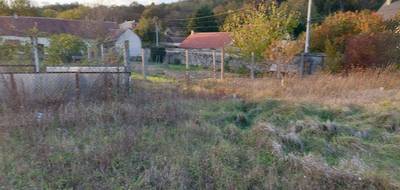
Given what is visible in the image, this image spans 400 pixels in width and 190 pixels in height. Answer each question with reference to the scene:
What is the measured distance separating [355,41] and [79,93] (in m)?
10.7

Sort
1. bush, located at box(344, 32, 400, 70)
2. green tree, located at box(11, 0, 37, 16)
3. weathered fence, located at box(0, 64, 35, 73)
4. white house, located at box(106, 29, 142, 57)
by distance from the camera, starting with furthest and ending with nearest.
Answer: green tree, located at box(11, 0, 37, 16), white house, located at box(106, 29, 142, 57), bush, located at box(344, 32, 400, 70), weathered fence, located at box(0, 64, 35, 73)

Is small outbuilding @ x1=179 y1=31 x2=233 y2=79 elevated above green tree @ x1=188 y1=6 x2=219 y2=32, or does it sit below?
below

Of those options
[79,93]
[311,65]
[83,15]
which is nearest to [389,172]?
[79,93]

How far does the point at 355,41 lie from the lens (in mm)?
11266

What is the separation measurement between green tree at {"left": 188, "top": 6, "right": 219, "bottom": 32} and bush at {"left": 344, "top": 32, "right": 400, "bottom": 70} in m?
35.5

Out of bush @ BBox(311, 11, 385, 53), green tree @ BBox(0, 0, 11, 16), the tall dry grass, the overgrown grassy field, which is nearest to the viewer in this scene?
the overgrown grassy field

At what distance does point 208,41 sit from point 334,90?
24430 millimetres

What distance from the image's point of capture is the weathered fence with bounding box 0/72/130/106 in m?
5.61

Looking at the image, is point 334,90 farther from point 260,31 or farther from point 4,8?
point 4,8

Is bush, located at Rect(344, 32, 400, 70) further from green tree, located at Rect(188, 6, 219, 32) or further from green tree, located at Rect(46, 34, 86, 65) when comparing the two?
green tree, located at Rect(188, 6, 219, 32)

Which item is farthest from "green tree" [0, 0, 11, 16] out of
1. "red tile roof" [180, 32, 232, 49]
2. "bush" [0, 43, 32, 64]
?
"bush" [0, 43, 32, 64]

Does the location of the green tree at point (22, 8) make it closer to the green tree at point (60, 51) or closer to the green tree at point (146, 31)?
the green tree at point (146, 31)

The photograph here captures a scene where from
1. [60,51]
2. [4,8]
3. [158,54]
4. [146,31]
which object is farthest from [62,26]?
[60,51]

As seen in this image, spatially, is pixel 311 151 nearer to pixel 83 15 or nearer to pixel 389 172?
pixel 389 172
